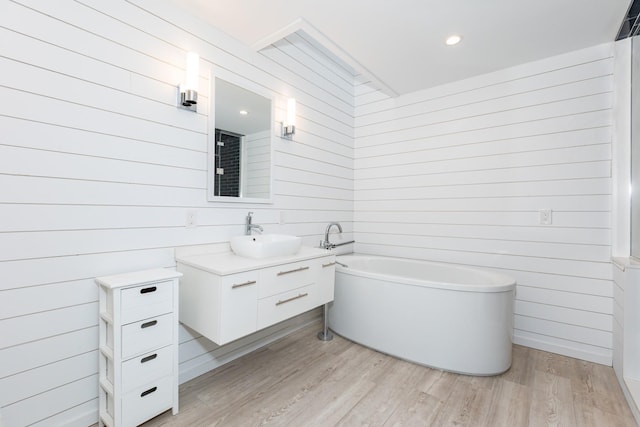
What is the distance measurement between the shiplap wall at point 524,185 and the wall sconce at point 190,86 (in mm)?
2160

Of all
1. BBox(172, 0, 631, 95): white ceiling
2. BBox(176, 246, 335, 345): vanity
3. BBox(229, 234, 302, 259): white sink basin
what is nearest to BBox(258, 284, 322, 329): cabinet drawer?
BBox(176, 246, 335, 345): vanity

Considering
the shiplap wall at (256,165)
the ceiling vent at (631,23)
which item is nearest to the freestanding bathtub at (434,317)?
the shiplap wall at (256,165)

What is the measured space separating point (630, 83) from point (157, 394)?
12.1 feet

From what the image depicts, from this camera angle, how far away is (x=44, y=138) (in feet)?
4.55

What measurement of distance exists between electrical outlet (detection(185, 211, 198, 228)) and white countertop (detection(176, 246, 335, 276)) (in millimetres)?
209

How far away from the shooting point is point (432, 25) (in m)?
2.04

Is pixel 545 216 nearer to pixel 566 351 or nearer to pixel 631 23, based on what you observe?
pixel 566 351

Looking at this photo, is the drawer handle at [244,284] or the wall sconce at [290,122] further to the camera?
the wall sconce at [290,122]

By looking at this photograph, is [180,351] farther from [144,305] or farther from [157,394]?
[144,305]

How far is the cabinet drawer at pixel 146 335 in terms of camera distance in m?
1.44

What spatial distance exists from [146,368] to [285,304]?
82cm

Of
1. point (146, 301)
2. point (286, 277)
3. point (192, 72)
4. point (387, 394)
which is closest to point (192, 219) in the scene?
point (146, 301)

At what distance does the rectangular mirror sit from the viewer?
2.09 metres

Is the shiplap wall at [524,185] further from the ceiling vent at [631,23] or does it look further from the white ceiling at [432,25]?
the white ceiling at [432,25]
